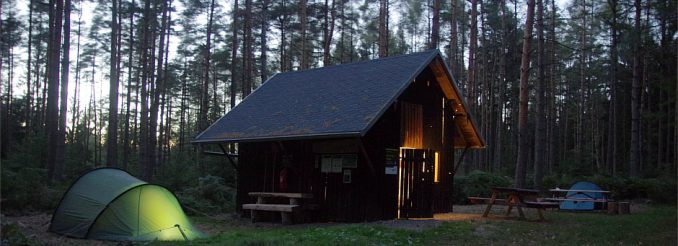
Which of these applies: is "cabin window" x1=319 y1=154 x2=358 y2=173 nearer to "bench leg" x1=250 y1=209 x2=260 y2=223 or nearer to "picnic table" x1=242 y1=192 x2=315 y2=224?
"picnic table" x1=242 y1=192 x2=315 y2=224

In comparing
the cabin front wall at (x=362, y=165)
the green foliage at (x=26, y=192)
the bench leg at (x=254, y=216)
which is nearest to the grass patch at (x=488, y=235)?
the cabin front wall at (x=362, y=165)

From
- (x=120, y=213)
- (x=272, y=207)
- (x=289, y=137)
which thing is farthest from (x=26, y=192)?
(x=289, y=137)

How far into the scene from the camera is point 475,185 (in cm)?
2212

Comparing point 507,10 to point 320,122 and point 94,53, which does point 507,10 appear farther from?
point 94,53

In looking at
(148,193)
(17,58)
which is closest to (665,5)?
(148,193)

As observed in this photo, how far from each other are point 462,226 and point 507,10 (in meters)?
25.3

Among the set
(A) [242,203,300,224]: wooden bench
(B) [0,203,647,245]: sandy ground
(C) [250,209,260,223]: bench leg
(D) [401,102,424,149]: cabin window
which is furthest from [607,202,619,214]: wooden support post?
(C) [250,209,260,223]: bench leg

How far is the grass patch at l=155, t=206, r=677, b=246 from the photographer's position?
32.2 ft

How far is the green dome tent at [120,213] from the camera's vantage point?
37.1 ft

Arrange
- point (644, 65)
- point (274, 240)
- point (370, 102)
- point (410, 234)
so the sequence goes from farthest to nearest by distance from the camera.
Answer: point (644, 65) < point (370, 102) < point (410, 234) < point (274, 240)

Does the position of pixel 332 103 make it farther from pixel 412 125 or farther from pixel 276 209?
Answer: pixel 276 209

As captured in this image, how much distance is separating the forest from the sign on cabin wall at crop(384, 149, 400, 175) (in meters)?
5.55

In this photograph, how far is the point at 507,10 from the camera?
34.3 metres

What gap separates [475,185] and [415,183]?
792cm
